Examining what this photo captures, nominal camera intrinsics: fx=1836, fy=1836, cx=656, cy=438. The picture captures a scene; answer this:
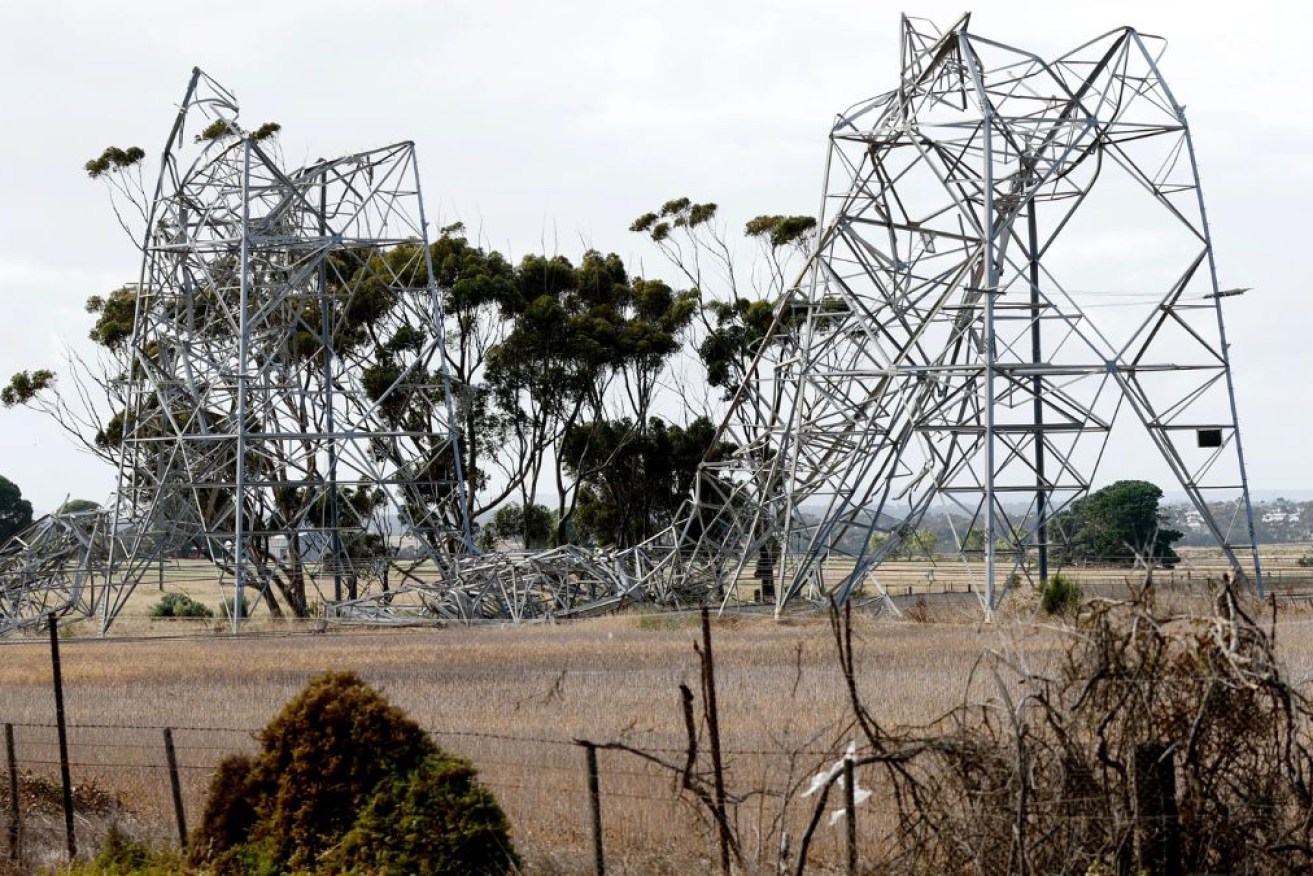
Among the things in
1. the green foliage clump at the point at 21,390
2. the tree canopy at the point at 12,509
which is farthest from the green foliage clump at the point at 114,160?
the tree canopy at the point at 12,509

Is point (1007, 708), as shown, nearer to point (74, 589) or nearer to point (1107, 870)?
point (1107, 870)

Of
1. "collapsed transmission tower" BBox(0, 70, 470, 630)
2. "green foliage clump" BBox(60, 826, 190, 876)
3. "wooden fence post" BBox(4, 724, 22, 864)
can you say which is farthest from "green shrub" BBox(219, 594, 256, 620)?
"green foliage clump" BBox(60, 826, 190, 876)

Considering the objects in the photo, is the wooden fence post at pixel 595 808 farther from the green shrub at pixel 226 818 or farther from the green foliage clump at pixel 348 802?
the green shrub at pixel 226 818

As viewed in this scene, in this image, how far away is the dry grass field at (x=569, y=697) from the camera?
12.4 meters

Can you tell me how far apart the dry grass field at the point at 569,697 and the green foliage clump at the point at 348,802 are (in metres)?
0.97

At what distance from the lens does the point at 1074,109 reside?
3253cm

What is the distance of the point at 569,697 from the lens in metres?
21.4

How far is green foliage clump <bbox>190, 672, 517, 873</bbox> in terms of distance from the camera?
34.4 ft

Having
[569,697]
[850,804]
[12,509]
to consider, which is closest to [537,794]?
[850,804]

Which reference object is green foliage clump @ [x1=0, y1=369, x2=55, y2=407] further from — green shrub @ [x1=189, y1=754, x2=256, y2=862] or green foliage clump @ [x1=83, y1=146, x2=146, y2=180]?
green shrub @ [x1=189, y1=754, x2=256, y2=862]

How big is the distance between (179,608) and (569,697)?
33.1m

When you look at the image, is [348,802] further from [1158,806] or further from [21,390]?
[21,390]

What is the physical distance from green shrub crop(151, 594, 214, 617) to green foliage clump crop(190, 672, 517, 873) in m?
39.9

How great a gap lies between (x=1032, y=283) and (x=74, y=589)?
2383 centimetres
